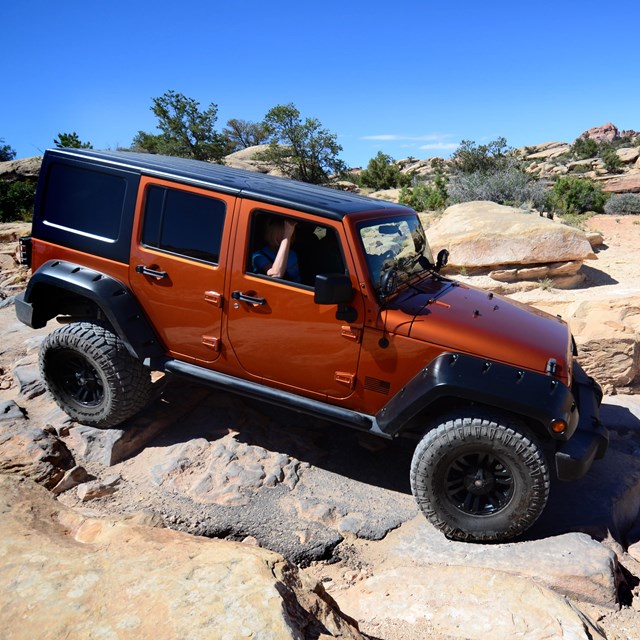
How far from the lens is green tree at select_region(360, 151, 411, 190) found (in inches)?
1037

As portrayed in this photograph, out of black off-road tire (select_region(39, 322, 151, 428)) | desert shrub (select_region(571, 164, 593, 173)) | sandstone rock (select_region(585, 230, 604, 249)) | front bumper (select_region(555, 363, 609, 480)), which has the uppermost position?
desert shrub (select_region(571, 164, 593, 173))

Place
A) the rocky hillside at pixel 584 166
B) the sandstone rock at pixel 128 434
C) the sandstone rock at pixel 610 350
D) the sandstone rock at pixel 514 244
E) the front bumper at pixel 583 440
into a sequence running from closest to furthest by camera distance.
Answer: the front bumper at pixel 583 440
the sandstone rock at pixel 128 434
the sandstone rock at pixel 610 350
the sandstone rock at pixel 514 244
the rocky hillside at pixel 584 166

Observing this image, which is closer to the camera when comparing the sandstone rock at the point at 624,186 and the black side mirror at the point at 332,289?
the black side mirror at the point at 332,289

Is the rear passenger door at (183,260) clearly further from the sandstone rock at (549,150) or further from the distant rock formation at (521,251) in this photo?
the sandstone rock at (549,150)

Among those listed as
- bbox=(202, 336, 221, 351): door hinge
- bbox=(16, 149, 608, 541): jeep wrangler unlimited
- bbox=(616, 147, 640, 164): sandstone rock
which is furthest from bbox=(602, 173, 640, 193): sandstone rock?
bbox=(202, 336, 221, 351): door hinge

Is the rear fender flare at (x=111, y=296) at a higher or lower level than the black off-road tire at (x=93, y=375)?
higher

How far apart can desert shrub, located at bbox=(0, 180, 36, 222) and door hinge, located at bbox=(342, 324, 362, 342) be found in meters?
14.9

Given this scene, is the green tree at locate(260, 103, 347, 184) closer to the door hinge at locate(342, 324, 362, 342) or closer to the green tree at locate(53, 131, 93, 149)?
the green tree at locate(53, 131, 93, 149)

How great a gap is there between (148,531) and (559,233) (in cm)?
860

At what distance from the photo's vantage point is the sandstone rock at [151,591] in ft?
5.02

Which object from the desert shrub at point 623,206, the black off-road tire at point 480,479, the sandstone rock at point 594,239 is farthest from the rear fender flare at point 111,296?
the desert shrub at point 623,206

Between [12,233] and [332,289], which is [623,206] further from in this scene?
[12,233]

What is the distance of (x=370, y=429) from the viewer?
3189mm

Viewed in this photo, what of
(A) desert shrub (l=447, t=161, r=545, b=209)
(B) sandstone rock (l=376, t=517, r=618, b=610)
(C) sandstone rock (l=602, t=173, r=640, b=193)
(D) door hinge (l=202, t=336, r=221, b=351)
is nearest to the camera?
(B) sandstone rock (l=376, t=517, r=618, b=610)
